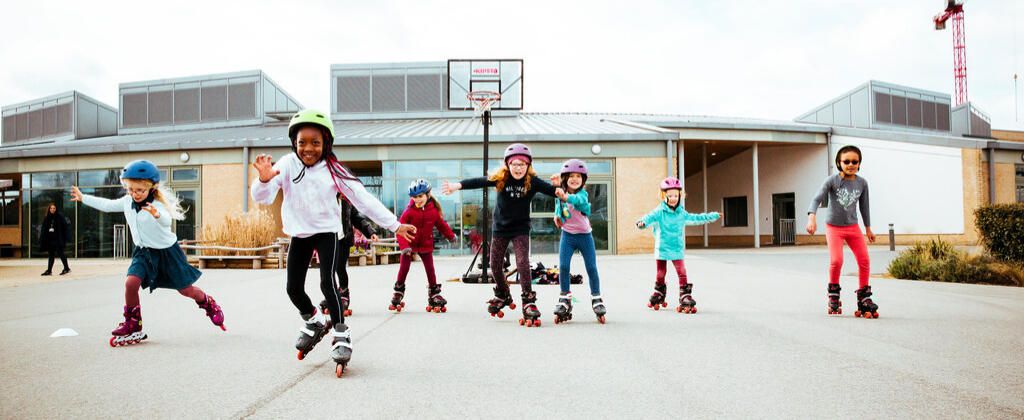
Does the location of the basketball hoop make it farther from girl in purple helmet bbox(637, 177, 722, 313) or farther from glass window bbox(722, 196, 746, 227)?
glass window bbox(722, 196, 746, 227)

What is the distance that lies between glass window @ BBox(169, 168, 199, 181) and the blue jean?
18.6m

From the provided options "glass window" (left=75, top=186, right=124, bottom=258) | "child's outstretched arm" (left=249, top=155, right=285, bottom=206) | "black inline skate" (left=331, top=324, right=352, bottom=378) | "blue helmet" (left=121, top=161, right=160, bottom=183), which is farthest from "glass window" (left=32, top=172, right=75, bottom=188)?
"black inline skate" (left=331, top=324, right=352, bottom=378)

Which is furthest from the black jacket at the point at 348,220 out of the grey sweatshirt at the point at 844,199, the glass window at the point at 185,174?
the glass window at the point at 185,174

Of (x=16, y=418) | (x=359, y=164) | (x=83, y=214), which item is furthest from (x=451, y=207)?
(x=16, y=418)

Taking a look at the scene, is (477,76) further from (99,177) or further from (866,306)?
(99,177)

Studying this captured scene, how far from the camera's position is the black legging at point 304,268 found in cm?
369

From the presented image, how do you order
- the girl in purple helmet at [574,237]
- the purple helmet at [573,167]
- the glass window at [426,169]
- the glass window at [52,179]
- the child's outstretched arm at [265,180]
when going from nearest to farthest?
the child's outstretched arm at [265,180] → the girl in purple helmet at [574,237] → the purple helmet at [573,167] → the glass window at [426,169] → the glass window at [52,179]

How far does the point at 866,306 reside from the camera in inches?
219

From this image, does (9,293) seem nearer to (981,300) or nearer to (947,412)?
(947,412)

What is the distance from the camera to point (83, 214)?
20.0 meters

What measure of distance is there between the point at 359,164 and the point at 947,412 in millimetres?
20273

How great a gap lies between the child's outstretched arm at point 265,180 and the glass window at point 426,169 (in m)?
15.3

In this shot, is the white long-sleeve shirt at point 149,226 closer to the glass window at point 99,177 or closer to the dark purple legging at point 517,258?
the dark purple legging at point 517,258

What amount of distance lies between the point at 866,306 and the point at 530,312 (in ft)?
11.7
